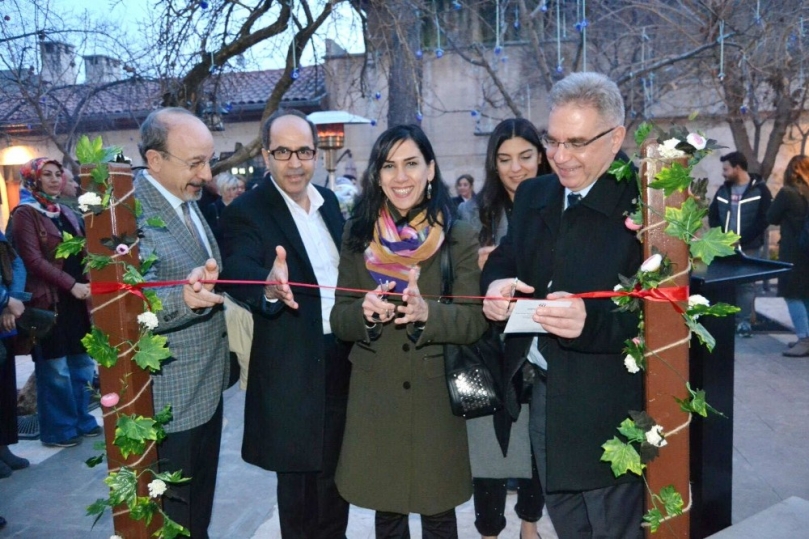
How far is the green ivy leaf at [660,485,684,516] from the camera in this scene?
2.29 metres

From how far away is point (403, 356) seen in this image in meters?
2.84

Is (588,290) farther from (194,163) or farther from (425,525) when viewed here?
(194,163)

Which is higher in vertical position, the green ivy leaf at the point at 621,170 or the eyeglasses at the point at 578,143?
the eyeglasses at the point at 578,143

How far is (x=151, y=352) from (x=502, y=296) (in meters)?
1.31

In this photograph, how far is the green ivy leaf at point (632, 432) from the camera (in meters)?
2.29

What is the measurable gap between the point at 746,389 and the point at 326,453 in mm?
5138

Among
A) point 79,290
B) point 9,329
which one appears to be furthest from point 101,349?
point 79,290

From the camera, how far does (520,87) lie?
1517 centimetres

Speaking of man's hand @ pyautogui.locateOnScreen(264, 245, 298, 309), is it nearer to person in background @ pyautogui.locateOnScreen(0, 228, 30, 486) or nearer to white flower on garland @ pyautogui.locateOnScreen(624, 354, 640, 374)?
white flower on garland @ pyautogui.locateOnScreen(624, 354, 640, 374)

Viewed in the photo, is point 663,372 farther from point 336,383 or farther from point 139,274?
point 139,274

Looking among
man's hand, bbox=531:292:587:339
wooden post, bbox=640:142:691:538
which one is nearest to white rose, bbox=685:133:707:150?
wooden post, bbox=640:142:691:538

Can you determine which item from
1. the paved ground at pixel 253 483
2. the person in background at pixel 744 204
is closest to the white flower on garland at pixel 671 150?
the paved ground at pixel 253 483

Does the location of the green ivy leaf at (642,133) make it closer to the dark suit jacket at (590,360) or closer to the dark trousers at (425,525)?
the dark suit jacket at (590,360)

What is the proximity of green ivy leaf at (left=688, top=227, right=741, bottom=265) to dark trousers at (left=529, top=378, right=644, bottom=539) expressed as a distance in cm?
83
